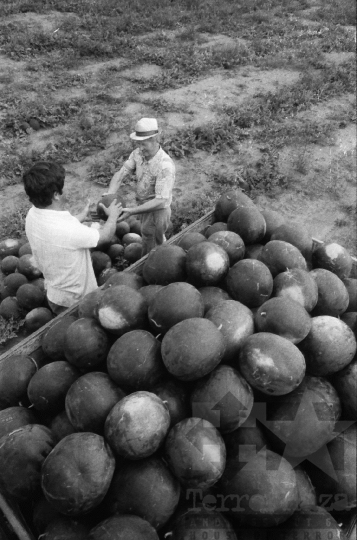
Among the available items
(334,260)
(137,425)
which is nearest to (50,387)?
(137,425)

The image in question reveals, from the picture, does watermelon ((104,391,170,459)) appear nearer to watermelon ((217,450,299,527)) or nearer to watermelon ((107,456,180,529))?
watermelon ((107,456,180,529))

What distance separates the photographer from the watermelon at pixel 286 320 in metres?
2.28

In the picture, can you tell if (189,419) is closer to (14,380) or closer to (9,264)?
(14,380)

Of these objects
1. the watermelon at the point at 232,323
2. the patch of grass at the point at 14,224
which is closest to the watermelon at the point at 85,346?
the watermelon at the point at 232,323

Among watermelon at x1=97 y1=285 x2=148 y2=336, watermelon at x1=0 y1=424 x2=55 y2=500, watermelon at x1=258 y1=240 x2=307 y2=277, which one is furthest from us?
watermelon at x1=258 y1=240 x2=307 y2=277

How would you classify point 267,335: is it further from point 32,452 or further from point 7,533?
point 7,533

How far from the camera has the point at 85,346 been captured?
2346 millimetres

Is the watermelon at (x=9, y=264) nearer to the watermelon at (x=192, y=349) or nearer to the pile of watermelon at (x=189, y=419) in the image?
the pile of watermelon at (x=189, y=419)

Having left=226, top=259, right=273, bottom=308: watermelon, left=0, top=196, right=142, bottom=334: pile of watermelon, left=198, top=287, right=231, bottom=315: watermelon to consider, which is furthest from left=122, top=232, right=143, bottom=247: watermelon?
left=226, top=259, right=273, bottom=308: watermelon

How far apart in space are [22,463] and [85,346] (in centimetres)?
65

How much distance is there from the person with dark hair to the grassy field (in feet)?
8.39

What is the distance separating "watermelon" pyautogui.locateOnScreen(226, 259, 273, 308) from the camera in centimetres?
262

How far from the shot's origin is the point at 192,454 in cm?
187

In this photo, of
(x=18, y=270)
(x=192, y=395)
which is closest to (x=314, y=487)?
(x=192, y=395)
